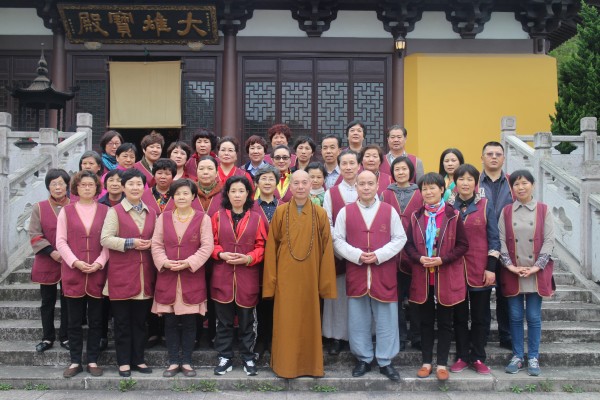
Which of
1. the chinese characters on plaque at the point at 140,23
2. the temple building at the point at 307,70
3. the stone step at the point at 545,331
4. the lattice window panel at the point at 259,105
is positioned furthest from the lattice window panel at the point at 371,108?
the stone step at the point at 545,331

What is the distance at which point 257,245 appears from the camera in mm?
4785

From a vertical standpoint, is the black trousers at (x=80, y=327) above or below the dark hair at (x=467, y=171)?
below

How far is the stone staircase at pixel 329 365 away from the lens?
4633 millimetres

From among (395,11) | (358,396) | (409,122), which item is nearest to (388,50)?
(395,11)

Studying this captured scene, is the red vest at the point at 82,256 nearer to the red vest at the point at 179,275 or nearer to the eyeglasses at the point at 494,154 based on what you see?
the red vest at the point at 179,275

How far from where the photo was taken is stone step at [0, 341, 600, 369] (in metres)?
4.98

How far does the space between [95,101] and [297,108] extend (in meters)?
3.91

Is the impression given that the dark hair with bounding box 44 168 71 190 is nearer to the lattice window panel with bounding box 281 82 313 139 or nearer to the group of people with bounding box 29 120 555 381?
the group of people with bounding box 29 120 555 381

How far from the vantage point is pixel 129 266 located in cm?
462

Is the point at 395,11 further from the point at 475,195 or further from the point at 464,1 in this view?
the point at 475,195

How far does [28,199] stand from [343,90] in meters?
5.86

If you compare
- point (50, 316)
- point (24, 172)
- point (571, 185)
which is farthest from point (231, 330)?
point (571, 185)

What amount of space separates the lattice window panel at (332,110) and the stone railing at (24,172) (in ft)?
13.6

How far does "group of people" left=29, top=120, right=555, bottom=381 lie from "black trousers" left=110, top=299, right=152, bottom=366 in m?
0.01
